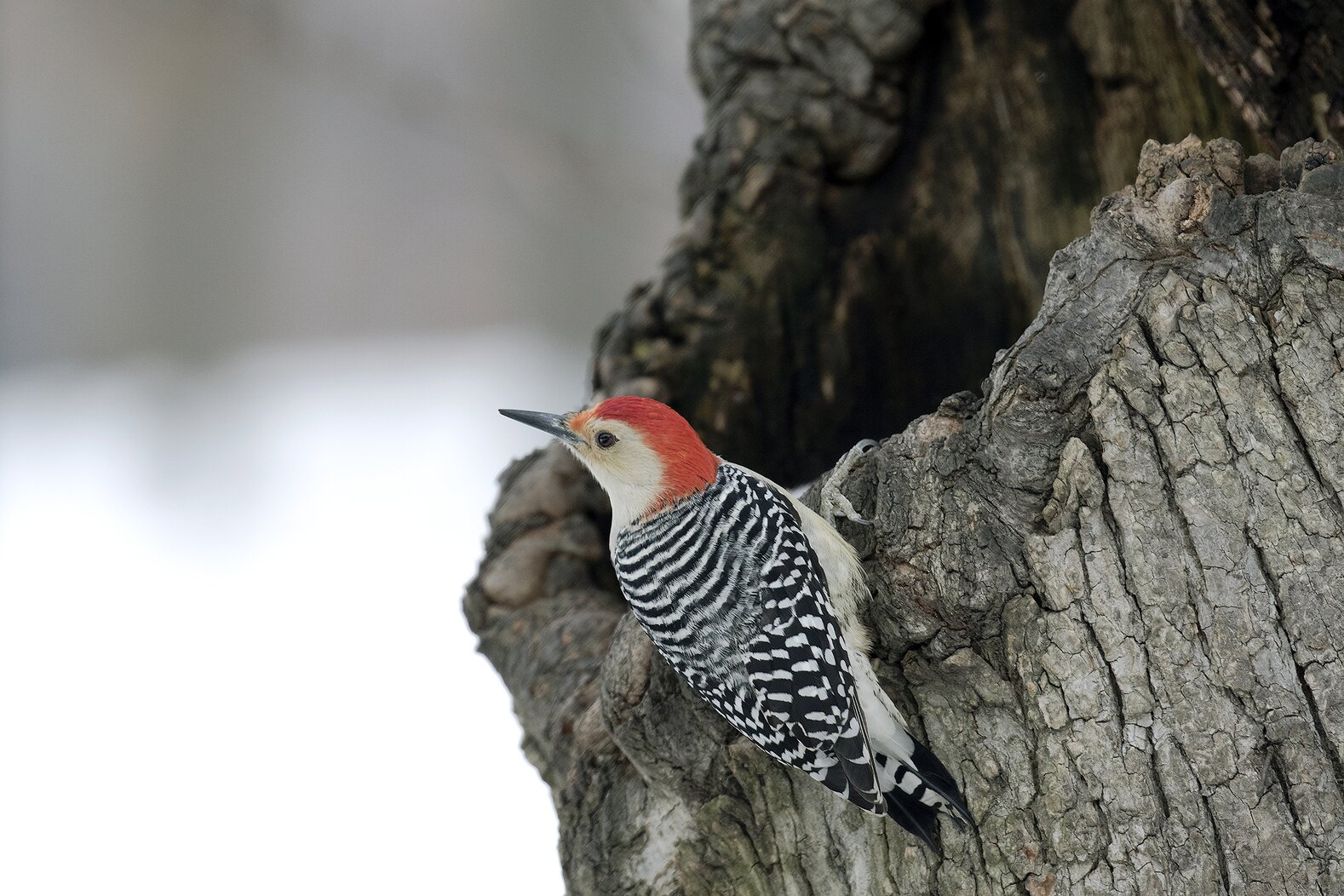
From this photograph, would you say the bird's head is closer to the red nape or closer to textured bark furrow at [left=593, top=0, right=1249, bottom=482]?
the red nape

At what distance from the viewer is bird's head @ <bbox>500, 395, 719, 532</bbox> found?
2.54 meters

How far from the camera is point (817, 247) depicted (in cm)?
341

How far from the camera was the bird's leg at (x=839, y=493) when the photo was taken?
221 cm

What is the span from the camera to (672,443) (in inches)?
99.7

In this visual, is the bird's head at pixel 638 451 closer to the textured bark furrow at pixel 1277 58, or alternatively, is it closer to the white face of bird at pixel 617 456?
the white face of bird at pixel 617 456

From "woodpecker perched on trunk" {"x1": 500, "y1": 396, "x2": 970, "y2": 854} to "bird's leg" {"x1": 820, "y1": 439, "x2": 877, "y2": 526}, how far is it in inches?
1.7

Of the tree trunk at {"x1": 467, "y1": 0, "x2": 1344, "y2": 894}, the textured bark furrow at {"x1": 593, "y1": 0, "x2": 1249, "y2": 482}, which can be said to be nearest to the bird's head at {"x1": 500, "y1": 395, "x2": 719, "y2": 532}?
the tree trunk at {"x1": 467, "y1": 0, "x2": 1344, "y2": 894}

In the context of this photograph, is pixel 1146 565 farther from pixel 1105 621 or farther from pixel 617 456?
pixel 617 456

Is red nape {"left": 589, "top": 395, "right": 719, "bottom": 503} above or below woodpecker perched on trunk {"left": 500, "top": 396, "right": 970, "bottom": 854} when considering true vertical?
above

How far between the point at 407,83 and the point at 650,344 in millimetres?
3631

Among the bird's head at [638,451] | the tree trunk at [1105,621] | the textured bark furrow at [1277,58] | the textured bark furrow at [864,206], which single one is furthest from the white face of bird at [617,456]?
the textured bark furrow at [1277,58]

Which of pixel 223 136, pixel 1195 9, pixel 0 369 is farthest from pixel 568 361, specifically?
pixel 1195 9

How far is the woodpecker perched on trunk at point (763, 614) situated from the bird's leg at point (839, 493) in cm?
4

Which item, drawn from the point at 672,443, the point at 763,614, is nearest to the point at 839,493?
the point at 763,614
